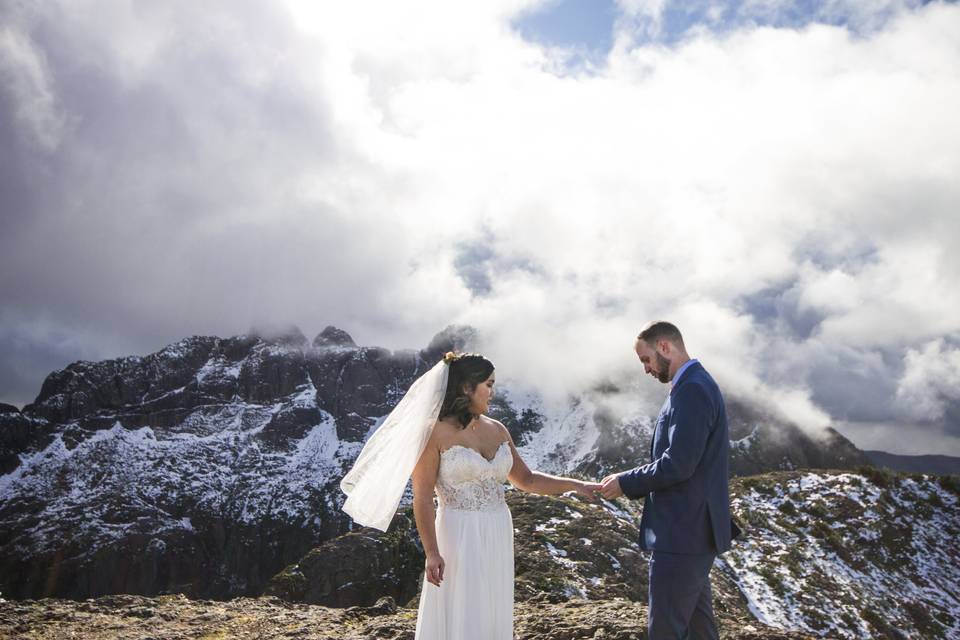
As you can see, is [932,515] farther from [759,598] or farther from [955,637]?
[759,598]

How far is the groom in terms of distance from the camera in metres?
6.21

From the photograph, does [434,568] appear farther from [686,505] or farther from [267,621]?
[267,621]

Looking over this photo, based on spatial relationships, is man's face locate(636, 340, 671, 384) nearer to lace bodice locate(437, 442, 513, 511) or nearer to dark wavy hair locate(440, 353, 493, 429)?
dark wavy hair locate(440, 353, 493, 429)

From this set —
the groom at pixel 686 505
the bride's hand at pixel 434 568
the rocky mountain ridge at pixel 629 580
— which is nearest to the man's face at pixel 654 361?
the groom at pixel 686 505

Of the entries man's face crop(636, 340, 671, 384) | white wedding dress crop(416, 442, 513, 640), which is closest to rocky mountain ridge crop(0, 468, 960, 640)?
white wedding dress crop(416, 442, 513, 640)

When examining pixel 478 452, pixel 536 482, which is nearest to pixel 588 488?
pixel 536 482

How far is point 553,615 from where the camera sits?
957 centimetres

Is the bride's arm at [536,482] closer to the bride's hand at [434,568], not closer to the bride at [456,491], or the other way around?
the bride at [456,491]

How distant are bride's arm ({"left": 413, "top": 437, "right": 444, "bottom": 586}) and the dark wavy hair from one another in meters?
0.40

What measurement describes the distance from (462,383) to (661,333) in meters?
2.29

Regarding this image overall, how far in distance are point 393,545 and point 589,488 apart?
10505 millimetres

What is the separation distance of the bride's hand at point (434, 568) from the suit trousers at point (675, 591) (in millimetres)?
2126

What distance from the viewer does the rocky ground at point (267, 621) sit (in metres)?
8.80

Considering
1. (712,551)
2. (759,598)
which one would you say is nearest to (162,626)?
Result: (712,551)
